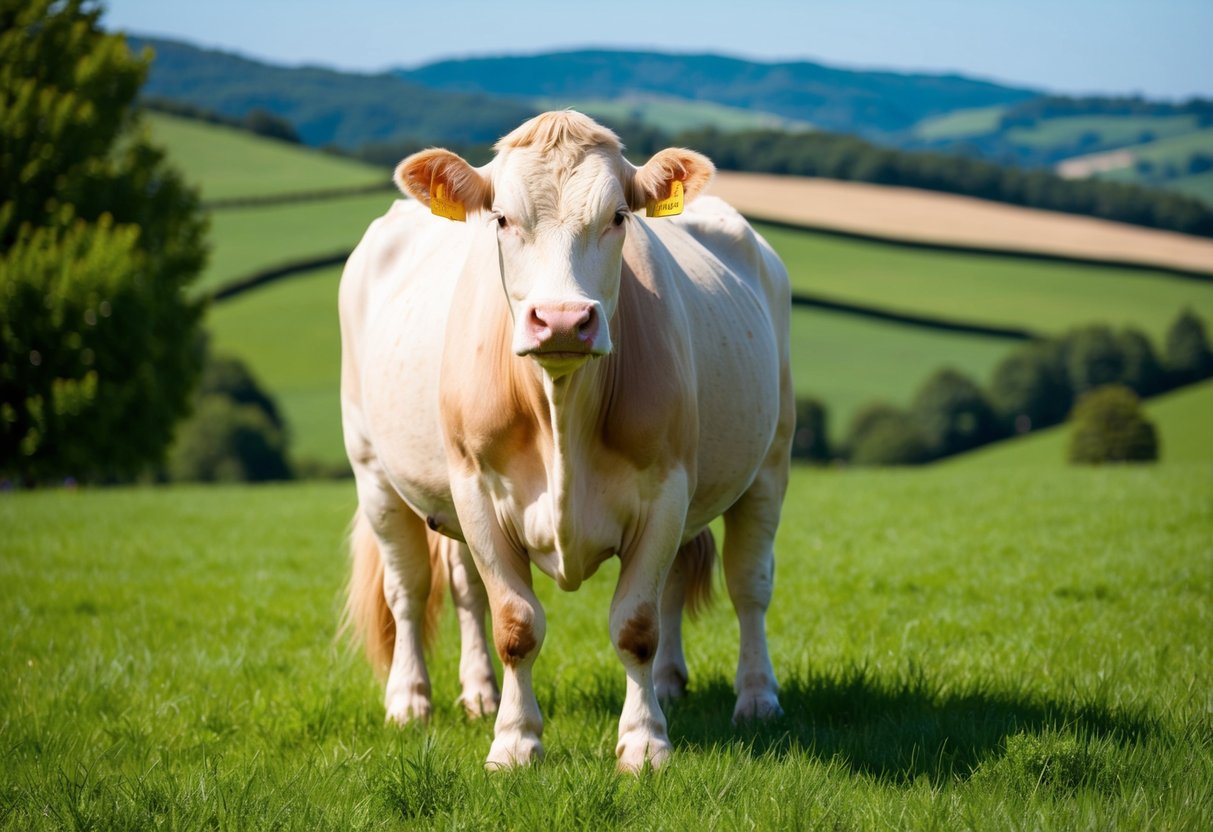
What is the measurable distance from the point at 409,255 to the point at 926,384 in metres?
49.9

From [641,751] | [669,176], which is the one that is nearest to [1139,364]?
[669,176]

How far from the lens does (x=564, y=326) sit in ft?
13.0

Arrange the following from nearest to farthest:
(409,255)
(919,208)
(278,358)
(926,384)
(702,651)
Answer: (409,255) → (702,651) → (926,384) → (278,358) → (919,208)

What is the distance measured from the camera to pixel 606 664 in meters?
6.61

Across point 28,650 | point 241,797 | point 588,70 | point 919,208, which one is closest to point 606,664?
point 241,797

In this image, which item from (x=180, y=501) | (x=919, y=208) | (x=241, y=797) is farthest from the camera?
(x=919, y=208)

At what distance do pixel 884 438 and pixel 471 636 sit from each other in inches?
1884

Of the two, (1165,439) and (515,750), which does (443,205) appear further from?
(1165,439)

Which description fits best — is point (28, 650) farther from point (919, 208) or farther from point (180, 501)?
point (919, 208)

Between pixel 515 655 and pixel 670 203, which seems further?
pixel 515 655

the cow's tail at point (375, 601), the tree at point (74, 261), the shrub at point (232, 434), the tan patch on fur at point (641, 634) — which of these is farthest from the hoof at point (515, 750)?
the shrub at point (232, 434)

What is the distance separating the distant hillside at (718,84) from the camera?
124 meters

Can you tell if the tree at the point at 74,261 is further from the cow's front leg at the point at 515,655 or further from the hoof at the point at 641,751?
the hoof at the point at 641,751

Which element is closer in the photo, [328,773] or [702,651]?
[328,773]
